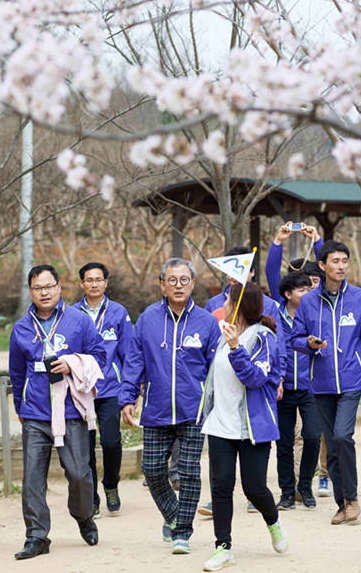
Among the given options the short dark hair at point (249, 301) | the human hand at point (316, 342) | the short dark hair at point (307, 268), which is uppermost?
the short dark hair at point (307, 268)

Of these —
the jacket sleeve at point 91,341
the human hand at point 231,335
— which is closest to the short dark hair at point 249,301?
the human hand at point 231,335

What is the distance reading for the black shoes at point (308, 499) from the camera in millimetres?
7758

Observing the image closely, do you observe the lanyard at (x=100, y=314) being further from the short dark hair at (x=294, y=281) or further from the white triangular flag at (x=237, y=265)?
the white triangular flag at (x=237, y=265)

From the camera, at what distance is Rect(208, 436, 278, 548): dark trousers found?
582 cm

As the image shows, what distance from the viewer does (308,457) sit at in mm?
7750

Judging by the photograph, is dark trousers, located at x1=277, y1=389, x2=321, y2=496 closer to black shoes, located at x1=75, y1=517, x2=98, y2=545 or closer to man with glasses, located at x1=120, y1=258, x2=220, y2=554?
man with glasses, located at x1=120, y1=258, x2=220, y2=554

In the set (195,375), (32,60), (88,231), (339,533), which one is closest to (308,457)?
(339,533)

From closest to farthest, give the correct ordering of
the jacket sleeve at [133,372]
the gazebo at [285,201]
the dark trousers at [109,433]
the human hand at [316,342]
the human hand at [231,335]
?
the human hand at [231,335] < the jacket sleeve at [133,372] < the human hand at [316,342] < the dark trousers at [109,433] < the gazebo at [285,201]

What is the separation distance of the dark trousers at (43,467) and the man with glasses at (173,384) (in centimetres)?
35

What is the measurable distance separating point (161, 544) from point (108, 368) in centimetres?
149

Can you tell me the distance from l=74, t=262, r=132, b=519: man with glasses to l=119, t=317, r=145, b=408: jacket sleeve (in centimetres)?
108

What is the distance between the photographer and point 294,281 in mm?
7844

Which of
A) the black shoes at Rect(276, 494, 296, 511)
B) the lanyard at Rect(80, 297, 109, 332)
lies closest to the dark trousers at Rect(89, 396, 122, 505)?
the lanyard at Rect(80, 297, 109, 332)

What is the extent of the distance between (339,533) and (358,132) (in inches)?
158
